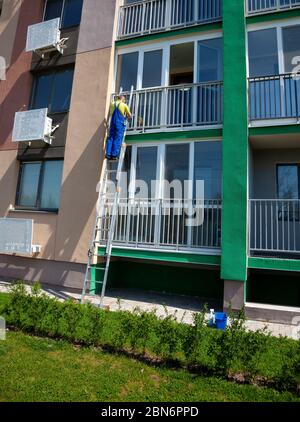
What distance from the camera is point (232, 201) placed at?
764cm

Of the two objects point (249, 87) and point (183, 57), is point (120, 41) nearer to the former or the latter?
point (183, 57)

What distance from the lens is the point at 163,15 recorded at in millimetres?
9930

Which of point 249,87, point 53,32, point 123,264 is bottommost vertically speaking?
point 123,264

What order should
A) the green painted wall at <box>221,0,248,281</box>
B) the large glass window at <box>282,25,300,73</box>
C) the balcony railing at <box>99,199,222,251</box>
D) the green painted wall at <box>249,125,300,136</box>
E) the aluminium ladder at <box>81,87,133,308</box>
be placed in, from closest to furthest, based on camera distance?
the green painted wall at <box>221,0,248,281</box> → the green painted wall at <box>249,125,300,136</box> → the balcony railing at <box>99,199,222,251</box> → the aluminium ladder at <box>81,87,133,308</box> → the large glass window at <box>282,25,300,73</box>

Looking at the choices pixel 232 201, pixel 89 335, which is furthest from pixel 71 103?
pixel 89 335

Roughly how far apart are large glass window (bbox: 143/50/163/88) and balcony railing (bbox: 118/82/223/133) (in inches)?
28.6

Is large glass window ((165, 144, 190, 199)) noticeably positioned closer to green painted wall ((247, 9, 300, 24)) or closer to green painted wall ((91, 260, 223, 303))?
green painted wall ((91, 260, 223, 303))

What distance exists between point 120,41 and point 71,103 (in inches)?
105

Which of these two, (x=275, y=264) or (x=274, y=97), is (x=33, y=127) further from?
(x=275, y=264)

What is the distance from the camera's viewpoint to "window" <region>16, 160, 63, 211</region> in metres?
10.2

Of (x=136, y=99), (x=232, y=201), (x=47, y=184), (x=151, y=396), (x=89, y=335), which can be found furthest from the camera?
(x=47, y=184)

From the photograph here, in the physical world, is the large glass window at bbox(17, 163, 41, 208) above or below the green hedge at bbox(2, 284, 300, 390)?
above

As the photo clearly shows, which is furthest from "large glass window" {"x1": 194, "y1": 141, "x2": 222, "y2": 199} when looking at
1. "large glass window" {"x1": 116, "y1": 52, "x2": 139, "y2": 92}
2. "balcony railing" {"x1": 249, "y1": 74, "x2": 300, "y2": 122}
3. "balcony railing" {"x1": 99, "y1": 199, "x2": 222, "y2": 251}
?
"large glass window" {"x1": 116, "y1": 52, "x2": 139, "y2": 92}

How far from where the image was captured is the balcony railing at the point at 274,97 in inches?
Result: 312
